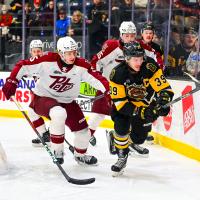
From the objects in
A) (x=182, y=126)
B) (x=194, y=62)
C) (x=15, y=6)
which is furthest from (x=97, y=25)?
(x=182, y=126)

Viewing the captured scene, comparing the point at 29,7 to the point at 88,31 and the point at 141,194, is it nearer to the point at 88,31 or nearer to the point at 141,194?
the point at 88,31

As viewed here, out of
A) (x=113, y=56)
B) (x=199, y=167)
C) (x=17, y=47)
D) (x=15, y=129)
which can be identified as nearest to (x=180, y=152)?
(x=199, y=167)

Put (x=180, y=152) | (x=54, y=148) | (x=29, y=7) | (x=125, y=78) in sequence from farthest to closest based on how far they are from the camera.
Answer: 1. (x=29, y=7)
2. (x=180, y=152)
3. (x=54, y=148)
4. (x=125, y=78)

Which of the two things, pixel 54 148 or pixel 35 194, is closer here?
pixel 35 194

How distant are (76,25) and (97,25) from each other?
0.95 feet

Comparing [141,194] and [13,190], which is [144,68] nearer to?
[141,194]

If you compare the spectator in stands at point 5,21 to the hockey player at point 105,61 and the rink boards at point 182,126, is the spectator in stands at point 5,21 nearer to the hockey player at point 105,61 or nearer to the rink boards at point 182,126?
the hockey player at point 105,61

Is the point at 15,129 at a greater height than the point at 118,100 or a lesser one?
lesser

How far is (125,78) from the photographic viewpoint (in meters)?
3.06

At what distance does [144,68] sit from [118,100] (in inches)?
10.2

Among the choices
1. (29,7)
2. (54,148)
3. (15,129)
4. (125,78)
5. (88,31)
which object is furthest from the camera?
(29,7)

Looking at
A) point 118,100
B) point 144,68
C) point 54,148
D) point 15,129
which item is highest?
point 144,68

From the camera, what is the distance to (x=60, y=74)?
3.37m

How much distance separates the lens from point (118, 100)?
3072 millimetres
